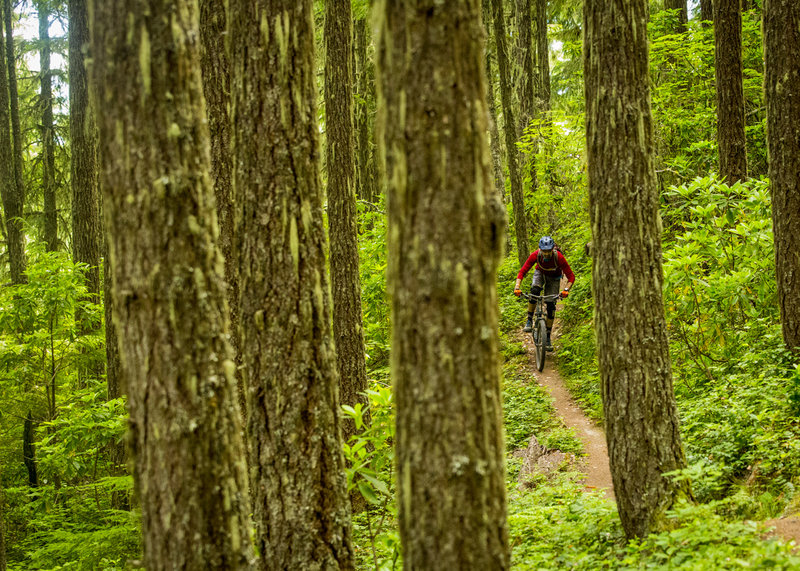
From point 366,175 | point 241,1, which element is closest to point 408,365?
point 241,1

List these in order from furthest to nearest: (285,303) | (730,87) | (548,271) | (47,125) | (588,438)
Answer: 1. (47,125)
2. (548,271)
3. (730,87)
4. (588,438)
5. (285,303)

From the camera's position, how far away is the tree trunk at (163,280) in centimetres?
312

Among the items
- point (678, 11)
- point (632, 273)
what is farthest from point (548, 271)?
point (678, 11)

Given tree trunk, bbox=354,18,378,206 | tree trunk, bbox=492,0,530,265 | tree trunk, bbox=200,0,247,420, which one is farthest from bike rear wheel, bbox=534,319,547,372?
tree trunk, bbox=354,18,378,206

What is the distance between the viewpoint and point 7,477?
12.1 metres

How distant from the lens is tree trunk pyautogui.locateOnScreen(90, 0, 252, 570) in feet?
10.2

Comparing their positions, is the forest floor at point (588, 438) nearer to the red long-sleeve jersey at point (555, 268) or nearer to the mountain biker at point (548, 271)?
the mountain biker at point (548, 271)

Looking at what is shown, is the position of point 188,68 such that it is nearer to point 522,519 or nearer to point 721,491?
point 522,519

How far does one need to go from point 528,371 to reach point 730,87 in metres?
6.36

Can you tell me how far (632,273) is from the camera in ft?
15.4

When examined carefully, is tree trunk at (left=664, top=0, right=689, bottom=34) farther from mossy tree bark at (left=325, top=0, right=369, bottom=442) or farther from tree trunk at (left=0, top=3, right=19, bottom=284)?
tree trunk at (left=0, top=3, right=19, bottom=284)

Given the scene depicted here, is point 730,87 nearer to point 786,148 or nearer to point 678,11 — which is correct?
point 786,148

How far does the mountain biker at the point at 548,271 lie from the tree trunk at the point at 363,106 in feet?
26.5

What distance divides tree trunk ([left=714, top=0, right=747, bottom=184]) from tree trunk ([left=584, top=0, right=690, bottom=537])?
6.49 metres
